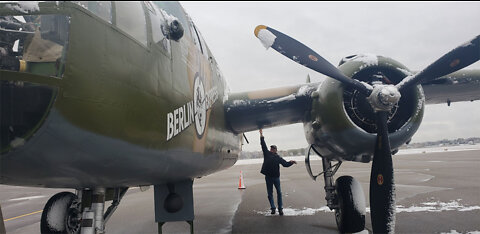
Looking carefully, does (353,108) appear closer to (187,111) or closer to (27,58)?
(187,111)

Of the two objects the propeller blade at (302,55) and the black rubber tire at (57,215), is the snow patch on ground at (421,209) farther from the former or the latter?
the black rubber tire at (57,215)

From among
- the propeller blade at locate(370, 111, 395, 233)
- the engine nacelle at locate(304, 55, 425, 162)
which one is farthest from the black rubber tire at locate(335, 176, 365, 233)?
the propeller blade at locate(370, 111, 395, 233)

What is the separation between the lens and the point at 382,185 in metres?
4.83

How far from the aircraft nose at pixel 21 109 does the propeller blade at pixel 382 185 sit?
163 inches

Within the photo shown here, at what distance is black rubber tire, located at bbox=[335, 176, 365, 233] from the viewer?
19.8ft

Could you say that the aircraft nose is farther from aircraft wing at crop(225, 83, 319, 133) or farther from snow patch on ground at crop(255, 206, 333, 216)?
snow patch on ground at crop(255, 206, 333, 216)

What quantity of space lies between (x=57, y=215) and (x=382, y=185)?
5.25 m

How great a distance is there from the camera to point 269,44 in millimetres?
4793

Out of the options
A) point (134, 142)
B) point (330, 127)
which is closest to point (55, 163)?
point (134, 142)

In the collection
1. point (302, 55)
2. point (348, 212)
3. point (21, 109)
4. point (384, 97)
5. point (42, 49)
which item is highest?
point (302, 55)

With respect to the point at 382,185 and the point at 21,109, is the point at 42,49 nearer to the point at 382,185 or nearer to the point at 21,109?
the point at 21,109

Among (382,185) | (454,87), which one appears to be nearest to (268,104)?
(382,185)

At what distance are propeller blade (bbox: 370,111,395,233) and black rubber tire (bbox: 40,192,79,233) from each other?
4.98 m

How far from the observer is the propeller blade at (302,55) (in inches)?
189
